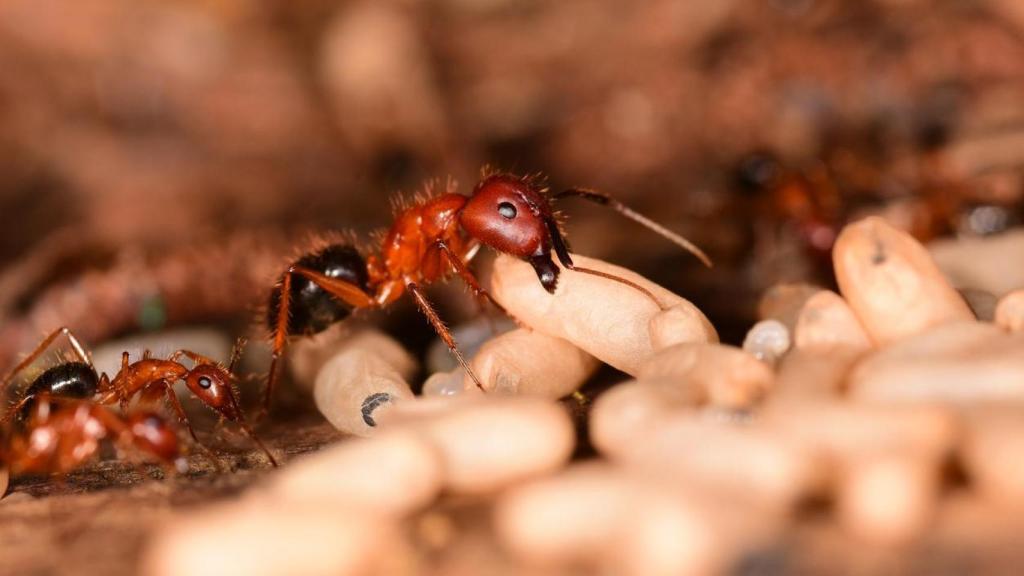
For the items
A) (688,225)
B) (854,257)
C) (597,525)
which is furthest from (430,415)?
(688,225)

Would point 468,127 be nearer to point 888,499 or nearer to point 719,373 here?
point 719,373

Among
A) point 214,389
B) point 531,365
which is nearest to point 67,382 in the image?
point 214,389

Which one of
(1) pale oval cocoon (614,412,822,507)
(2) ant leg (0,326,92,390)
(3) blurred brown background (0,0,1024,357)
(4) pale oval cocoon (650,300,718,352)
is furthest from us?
(3) blurred brown background (0,0,1024,357)

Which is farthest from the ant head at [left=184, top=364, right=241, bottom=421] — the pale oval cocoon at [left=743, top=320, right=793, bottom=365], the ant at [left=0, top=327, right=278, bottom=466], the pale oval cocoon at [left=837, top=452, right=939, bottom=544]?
the pale oval cocoon at [left=837, top=452, right=939, bottom=544]

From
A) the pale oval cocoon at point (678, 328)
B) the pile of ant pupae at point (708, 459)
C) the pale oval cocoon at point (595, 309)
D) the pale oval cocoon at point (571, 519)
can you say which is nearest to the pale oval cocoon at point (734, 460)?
the pile of ant pupae at point (708, 459)

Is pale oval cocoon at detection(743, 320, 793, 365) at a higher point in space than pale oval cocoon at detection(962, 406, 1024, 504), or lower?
higher

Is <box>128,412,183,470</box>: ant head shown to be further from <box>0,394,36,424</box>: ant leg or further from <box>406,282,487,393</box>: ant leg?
<box>406,282,487,393</box>: ant leg

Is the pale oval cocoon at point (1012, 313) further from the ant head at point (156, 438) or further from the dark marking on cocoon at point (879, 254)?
the ant head at point (156, 438)
